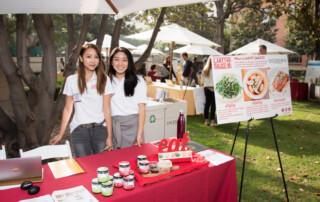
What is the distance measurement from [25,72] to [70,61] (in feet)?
2.40

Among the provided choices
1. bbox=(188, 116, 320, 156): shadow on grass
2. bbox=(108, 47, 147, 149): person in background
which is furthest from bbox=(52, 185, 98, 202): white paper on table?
bbox=(188, 116, 320, 156): shadow on grass

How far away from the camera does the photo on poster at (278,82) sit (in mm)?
3125

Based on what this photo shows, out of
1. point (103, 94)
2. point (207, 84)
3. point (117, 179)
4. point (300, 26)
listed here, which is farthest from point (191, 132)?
point (300, 26)

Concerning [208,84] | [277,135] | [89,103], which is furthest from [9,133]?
[277,135]

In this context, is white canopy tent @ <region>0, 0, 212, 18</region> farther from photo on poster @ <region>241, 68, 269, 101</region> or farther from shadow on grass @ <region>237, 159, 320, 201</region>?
shadow on grass @ <region>237, 159, 320, 201</region>

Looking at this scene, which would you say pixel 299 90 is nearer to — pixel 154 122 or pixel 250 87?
pixel 154 122

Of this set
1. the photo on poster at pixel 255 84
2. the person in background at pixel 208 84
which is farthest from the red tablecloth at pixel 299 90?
the photo on poster at pixel 255 84

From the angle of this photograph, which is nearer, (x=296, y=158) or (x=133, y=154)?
(x=133, y=154)

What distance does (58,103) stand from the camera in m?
4.17

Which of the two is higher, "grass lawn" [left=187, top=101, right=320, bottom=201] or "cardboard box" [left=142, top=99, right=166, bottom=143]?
"cardboard box" [left=142, top=99, right=166, bottom=143]

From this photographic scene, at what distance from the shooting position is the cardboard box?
175 inches

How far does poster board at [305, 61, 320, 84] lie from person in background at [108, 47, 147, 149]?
984 cm

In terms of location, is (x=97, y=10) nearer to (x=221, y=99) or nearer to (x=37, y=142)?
(x=221, y=99)

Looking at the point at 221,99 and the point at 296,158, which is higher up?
the point at 221,99
